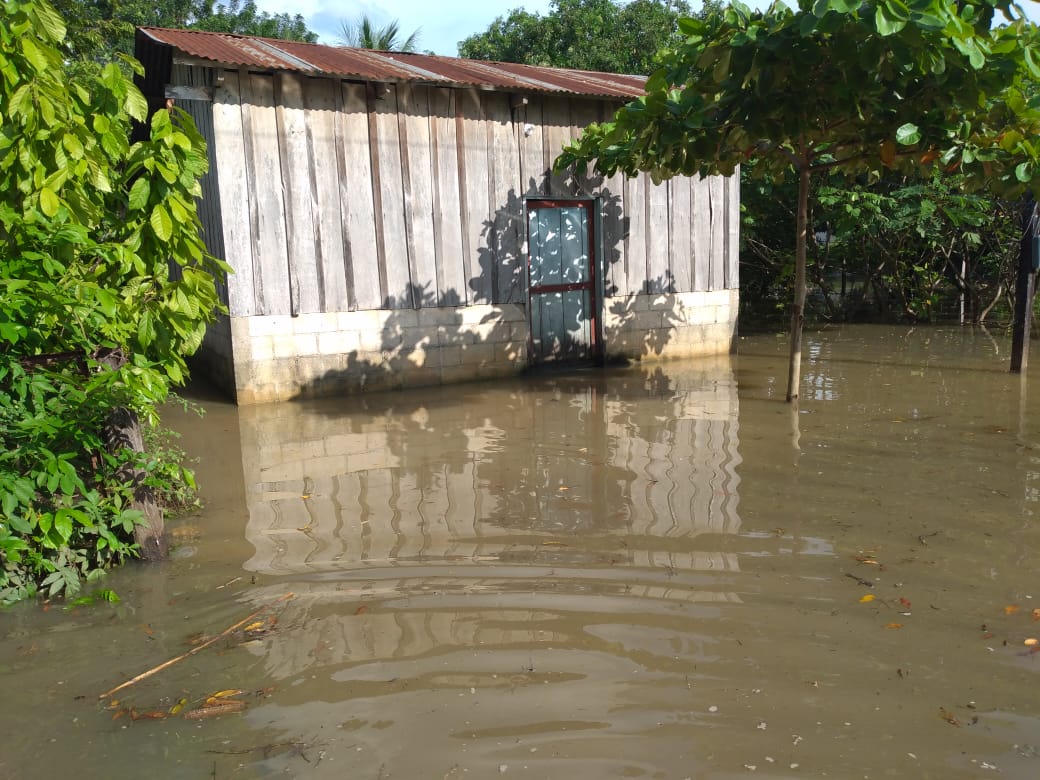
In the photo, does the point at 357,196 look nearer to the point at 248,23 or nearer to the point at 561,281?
the point at 561,281

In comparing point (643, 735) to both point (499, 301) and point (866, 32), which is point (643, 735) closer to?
point (866, 32)

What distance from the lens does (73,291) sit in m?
4.09

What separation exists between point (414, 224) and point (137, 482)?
570 centimetres

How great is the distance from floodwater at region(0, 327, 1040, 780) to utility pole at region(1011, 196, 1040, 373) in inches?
115

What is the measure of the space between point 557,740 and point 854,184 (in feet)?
43.3

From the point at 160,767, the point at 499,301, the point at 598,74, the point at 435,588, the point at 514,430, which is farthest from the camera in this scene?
the point at 598,74

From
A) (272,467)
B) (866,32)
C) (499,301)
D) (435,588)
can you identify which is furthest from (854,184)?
(435,588)

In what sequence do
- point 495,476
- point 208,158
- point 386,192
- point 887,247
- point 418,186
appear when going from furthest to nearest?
1. point 887,247
2. point 418,186
3. point 386,192
4. point 208,158
5. point 495,476

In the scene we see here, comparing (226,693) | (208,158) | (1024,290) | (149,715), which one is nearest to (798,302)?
(1024,290)

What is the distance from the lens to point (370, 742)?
2.87m

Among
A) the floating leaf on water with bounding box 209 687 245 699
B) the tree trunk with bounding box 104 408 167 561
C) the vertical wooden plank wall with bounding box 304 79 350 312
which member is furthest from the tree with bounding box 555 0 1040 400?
the floating leaf on water with bounding box 209 687 245 699

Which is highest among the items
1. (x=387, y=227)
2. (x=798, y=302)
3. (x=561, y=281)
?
(x=387, y=227)

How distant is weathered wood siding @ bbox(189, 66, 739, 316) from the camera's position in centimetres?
863

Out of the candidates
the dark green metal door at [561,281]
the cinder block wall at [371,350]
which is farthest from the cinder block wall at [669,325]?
the cinder block wall at [371,350]
